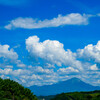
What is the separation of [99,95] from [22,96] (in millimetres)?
35901

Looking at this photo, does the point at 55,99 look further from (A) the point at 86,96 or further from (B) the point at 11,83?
(B) the point at 11,83

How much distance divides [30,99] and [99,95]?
36.0 metres

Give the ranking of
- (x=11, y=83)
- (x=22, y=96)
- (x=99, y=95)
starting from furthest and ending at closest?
(x=11, y=83), (x=22, y=96), (x=99, y=95)

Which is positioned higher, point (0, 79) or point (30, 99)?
point (0, 79)

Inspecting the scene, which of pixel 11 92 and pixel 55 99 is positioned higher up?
pixel 11 92

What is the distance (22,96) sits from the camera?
331 feet

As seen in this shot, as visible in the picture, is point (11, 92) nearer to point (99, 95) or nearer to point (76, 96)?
point (76, 96)

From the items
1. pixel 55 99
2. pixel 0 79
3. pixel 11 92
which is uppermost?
pixel 0 79

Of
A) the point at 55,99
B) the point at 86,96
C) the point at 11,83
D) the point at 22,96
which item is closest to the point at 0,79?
the point at 11,83

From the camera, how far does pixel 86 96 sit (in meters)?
85.2

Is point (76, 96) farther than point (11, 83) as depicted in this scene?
No

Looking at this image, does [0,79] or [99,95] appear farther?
[0,79]

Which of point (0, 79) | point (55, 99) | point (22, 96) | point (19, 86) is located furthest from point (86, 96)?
point (0, 79)

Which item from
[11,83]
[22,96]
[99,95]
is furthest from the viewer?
[11,83]
